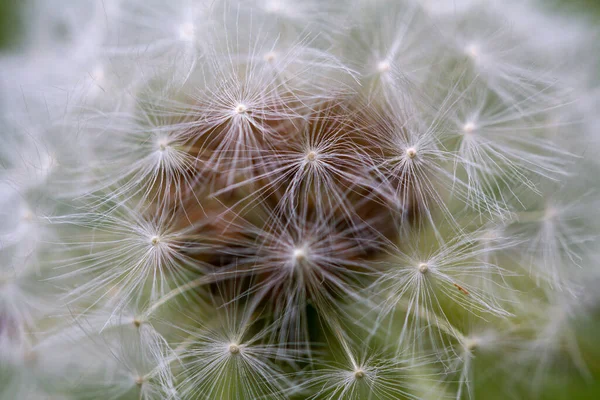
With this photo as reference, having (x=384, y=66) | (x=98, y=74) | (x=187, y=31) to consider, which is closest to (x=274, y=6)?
(x=187, y=31)

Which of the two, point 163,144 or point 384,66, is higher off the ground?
point 384,66

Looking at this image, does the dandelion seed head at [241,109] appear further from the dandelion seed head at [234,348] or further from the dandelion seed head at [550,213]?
the dandelion seed head at [550,213]

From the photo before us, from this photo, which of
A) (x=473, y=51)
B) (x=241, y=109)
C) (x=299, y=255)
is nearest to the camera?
(x=299, y=255)

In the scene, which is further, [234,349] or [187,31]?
[187,31]

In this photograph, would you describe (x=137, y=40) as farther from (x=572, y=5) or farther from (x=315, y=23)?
(x=572, y=5)

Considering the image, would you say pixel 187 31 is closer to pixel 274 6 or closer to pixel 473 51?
pixel 274 6

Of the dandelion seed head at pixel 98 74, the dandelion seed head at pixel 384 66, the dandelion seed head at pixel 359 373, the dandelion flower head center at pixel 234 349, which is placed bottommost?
the dandelion seed head at pixel 359 373

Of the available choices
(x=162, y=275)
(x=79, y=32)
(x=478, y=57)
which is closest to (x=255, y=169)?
(x=162, y=275)

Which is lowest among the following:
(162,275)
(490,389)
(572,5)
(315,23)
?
(490,389)

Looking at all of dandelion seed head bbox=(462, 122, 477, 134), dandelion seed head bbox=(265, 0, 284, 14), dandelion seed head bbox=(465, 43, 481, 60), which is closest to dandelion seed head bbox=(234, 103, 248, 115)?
dandelion seed head bbox=(265, 0, 284, 14)

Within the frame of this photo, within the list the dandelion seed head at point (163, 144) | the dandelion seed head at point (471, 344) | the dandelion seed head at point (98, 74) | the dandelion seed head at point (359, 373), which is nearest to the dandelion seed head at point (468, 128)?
the dandelion seed head at point (471, 344)

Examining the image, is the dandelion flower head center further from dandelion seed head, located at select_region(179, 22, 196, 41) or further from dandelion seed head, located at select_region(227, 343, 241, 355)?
dandelion seed head, located at select_region(179, 22, 196, 41)
